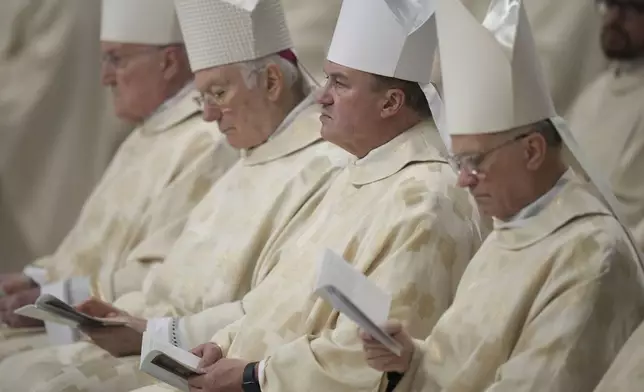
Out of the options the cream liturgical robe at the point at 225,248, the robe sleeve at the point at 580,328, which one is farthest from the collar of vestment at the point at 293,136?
the robe sleeve at the point at 580,328

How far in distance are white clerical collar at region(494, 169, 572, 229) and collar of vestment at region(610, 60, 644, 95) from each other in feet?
3.25

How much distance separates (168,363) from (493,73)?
0.99 metres

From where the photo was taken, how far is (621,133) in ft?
9.50

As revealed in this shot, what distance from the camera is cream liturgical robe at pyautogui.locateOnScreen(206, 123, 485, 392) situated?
225cm

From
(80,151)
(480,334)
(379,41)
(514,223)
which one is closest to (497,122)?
(514,223)

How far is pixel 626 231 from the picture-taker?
1.95m

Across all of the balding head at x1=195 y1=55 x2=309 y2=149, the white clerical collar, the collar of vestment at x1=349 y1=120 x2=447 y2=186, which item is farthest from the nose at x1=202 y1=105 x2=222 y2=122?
the white clerical collar

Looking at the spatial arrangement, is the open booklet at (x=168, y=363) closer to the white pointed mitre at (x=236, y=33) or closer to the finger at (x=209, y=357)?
the finger at (x=209, y=357)

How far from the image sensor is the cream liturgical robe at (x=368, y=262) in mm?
2246

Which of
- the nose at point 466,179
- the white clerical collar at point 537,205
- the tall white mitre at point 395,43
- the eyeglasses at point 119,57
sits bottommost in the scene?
the eyeglasses at point 119,57

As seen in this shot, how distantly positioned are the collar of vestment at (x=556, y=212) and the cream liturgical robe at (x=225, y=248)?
2.96ft

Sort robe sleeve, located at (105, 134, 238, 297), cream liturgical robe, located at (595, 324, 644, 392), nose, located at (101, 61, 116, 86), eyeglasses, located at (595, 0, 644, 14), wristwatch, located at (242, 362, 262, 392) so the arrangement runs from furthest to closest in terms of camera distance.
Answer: nose, located at (101, 61, 116, 86) → robe sleeve, located at (105, 134, 238, 297) → eyeglasses, located at (595, 0, 644, 14) → wristwatch, located at (242, 362, 262, 392) → cream liturgical robe, located at (595, 324, 644, 392)

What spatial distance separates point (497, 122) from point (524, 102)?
66 mm

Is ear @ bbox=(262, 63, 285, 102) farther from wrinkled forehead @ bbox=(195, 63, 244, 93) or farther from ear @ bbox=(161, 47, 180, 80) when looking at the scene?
ear @ bbox=(161, 47, 180, 80)
